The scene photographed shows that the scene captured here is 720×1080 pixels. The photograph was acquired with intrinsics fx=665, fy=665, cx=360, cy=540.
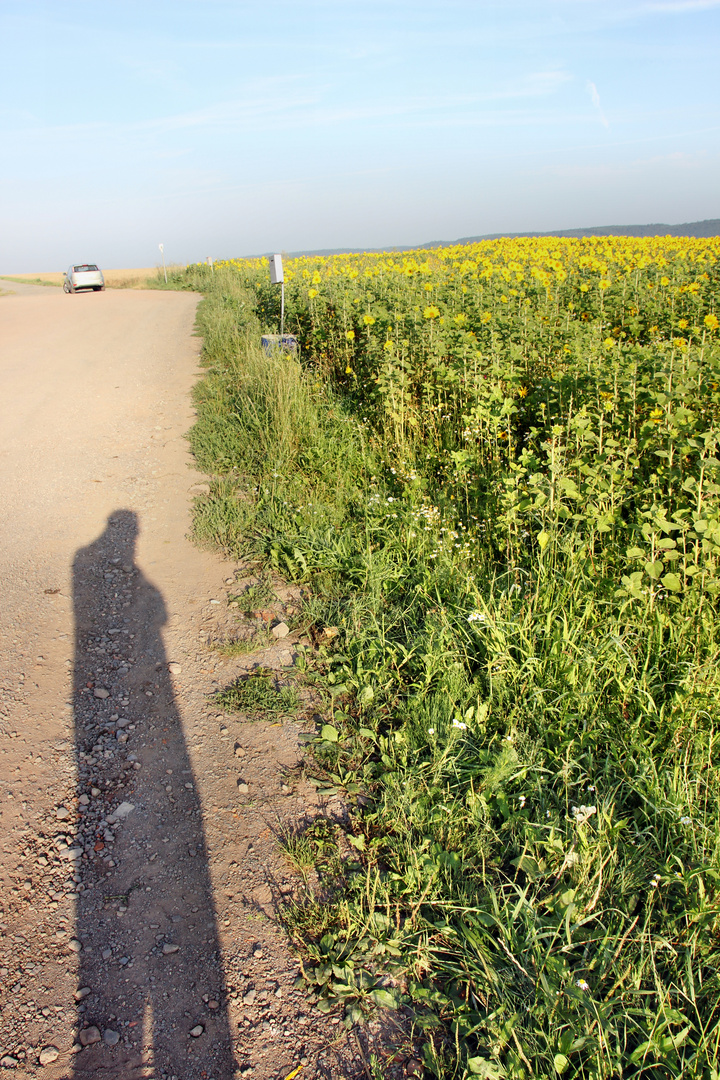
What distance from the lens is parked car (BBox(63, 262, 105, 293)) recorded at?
28.7 metres

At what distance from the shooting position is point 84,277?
28719 millimetres

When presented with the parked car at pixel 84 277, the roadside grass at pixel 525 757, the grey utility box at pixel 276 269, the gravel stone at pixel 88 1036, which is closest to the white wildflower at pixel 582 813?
the roadside grass at pixel 525 757

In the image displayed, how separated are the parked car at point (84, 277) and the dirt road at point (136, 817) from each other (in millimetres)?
26855

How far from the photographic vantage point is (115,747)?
3.05m

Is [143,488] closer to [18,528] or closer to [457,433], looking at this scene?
[18,528]

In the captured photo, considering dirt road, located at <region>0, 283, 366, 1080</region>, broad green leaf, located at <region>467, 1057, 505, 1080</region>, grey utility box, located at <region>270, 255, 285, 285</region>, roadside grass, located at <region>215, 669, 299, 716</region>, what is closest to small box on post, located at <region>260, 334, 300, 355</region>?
grey utility box, located at <region>270, 255, 285, 285</region>

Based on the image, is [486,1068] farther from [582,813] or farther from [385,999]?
[582,813]

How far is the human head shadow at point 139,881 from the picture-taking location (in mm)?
1918

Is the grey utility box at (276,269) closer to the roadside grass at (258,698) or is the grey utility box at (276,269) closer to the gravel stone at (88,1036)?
the roadside grass at (258,698)

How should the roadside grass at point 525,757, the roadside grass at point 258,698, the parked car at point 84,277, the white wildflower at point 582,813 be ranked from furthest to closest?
the parked car at point 84,277, the roadside grass at point 258,698, the white wildflower at point 582,813, the roadside grass at point 525,757

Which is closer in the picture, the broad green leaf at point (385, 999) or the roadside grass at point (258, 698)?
the broad green leaf at point (385, 999)

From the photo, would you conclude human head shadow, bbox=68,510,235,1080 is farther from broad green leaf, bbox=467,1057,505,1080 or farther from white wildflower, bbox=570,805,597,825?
white wildflower, bbox=570,805,597,825

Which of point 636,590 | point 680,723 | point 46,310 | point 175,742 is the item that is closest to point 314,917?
point 175,742

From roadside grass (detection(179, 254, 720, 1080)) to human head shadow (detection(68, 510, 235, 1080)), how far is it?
34 centimetres
